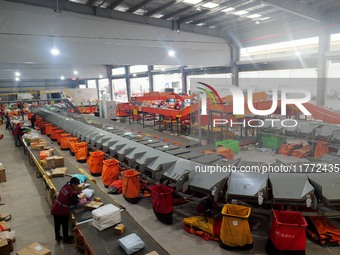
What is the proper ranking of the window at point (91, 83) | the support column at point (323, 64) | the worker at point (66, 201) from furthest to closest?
the window at point (91, 83), the support column at point (323, 64), the worker at point (66, 201)

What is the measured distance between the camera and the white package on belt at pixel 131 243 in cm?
295

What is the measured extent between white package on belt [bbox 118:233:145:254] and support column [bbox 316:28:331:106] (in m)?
11.7

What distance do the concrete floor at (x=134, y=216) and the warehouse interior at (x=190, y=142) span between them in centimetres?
3

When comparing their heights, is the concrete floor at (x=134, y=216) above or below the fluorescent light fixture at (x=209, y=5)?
below

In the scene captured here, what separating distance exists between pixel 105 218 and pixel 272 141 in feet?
22.9

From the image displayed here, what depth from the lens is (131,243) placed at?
301 centimetres

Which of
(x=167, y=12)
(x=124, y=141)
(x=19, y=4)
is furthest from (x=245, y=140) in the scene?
(x=19, y=4)

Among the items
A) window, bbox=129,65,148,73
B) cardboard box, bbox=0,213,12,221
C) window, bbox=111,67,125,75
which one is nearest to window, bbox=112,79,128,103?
window, bbox=111,67,125,75

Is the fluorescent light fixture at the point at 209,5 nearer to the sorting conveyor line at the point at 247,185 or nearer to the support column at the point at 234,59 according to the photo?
the support column at the point at 234,59

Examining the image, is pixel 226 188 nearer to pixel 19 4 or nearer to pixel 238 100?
pixel 238 100

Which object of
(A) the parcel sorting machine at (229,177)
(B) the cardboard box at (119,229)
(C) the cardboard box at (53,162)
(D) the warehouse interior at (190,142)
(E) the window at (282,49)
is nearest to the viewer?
(B) the cardboard box at (119,229)

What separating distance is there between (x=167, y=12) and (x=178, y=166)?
8616mm

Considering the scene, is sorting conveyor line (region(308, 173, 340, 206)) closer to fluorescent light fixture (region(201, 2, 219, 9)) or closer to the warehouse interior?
the warehouse interior

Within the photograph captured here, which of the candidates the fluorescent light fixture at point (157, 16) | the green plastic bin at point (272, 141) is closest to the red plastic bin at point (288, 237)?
the green plastic bin at point (272, 141)
